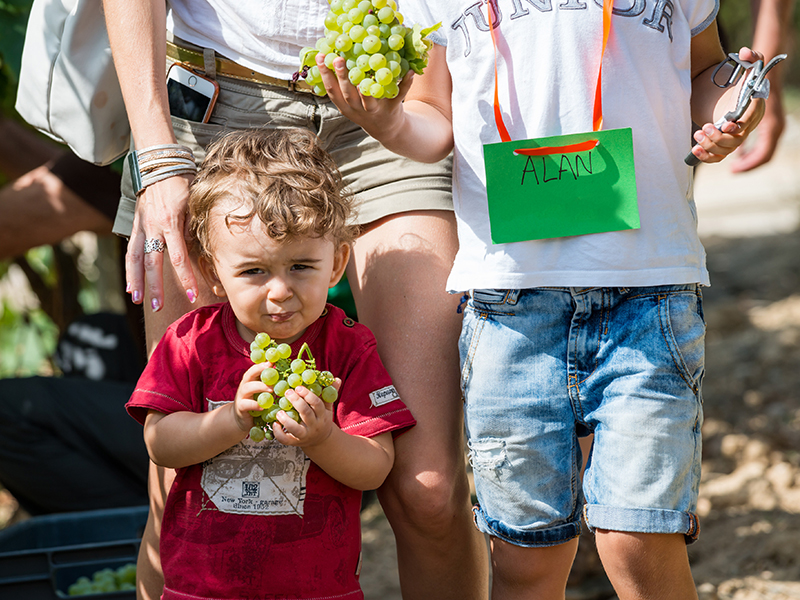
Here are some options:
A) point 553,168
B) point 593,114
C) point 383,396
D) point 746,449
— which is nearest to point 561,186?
point 553,168

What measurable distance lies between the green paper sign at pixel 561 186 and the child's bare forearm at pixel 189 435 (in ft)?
1.96

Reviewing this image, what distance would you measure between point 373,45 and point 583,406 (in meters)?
0.76

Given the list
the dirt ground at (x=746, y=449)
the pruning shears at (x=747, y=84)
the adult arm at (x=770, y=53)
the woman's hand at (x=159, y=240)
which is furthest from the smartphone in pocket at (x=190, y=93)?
the dirt ground at (x=746, y=449)

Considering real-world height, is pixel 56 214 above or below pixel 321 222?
below

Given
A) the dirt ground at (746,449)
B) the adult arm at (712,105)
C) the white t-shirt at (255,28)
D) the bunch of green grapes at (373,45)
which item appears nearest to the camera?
the bunch of green grapes at (373,45)

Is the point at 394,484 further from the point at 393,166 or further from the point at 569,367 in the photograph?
the point at 393,166

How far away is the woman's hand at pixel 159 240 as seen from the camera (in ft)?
5.42

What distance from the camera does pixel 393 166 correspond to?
6.22 feet

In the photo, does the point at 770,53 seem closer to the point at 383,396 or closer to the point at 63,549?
the point at 383,396

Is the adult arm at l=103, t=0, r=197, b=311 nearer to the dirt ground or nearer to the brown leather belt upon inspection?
the brown leather belt

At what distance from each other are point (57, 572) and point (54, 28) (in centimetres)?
155

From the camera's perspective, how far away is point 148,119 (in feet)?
5.56

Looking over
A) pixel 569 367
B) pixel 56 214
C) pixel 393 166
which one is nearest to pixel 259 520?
pixel 569 367

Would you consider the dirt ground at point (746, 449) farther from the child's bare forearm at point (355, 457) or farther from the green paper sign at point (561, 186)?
the green paper sign at point (561, 186)
